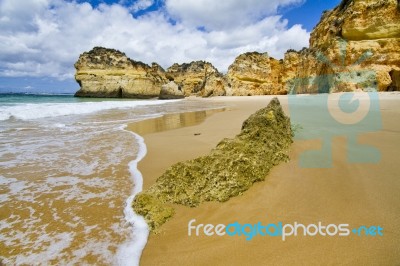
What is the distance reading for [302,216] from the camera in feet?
7.13

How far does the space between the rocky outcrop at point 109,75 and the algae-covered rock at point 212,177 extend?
49982 mm

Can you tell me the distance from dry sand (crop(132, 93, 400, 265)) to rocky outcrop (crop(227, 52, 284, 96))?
120ft

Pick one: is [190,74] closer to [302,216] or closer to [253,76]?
[253,76]

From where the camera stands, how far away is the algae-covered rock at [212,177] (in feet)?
8.26

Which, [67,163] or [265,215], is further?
[67,163]

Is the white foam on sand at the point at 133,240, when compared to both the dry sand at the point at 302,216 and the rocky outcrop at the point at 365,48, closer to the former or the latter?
the dry sand at the point at 302,216

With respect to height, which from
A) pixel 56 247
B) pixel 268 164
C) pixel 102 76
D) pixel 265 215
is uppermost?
pixel 102 76

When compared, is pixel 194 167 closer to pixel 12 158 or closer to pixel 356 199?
pixel 356 199

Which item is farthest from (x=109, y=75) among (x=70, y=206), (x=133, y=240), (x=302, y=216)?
(x=302, y=216)

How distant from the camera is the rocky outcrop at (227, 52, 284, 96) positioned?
38750 millimetres

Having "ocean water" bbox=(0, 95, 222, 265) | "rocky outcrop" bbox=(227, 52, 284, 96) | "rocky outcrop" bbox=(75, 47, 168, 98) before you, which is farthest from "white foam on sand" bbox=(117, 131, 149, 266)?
"rocky outcrop" bbox=(75, 47, 168, 98)

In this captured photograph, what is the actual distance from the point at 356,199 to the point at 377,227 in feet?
1.48

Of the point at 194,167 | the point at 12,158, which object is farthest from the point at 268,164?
the point at 12,158

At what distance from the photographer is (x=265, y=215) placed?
7.40 feet
